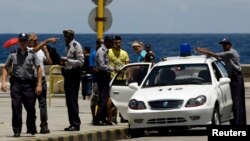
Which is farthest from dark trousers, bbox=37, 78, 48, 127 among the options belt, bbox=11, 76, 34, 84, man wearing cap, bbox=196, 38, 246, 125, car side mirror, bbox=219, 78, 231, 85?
man wearing cap, bbox=196, 38, 246, 125

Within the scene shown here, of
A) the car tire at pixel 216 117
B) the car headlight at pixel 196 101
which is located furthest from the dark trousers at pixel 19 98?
the car tire at pixel 216 117

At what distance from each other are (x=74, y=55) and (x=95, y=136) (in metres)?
1.57

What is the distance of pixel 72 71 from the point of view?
71.5 ft

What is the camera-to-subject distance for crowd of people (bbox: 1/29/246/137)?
20.3 meters

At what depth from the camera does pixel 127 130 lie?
2323 cm

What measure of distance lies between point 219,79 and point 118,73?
89.9 inches

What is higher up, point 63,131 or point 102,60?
point 102,60

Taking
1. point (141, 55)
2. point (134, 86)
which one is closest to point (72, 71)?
point (134, 86)

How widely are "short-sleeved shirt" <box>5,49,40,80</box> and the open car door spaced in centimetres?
340

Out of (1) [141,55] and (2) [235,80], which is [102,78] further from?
(1) [141,55]

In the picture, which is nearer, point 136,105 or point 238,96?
point 136,105

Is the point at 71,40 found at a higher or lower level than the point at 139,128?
higher

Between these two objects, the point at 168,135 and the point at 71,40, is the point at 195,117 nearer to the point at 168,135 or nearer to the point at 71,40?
the point at 168,135

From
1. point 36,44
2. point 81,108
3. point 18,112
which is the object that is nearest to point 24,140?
point 18,112
